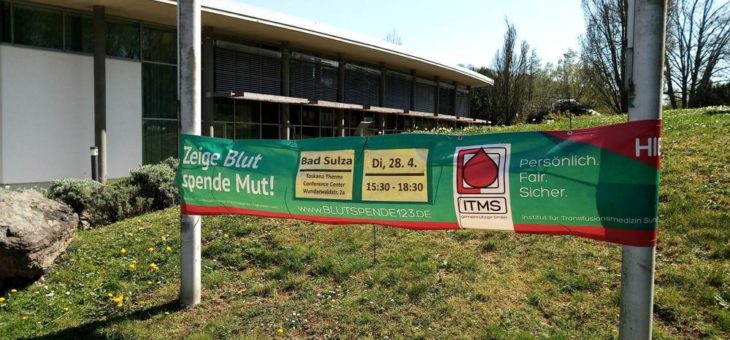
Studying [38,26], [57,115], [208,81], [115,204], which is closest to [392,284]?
[115,204]

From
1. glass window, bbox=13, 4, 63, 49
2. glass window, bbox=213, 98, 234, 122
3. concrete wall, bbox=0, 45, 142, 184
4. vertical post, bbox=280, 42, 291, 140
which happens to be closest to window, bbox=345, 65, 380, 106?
vertical post, bbox=280, 42, 291, 140

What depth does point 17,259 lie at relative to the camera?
233 inches

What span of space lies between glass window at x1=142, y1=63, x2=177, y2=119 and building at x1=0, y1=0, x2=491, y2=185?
37mm

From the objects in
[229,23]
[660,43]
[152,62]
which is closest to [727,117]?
[660,43]

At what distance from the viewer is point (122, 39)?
1839 centimetres

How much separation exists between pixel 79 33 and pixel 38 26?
117 cm

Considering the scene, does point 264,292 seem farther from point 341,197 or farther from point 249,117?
point 249,117

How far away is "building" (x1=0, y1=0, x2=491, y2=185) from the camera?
636 inches

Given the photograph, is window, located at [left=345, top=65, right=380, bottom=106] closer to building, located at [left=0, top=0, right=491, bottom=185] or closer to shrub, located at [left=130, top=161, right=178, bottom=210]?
building, located at [left=0, top=0, right=491, bottom=185]

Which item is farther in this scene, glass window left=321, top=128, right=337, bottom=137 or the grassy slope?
glass window left=321, top=128, right=337, bottom=137

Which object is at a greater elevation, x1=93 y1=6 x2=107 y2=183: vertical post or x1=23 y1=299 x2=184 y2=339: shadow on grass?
x1=93 y1=6 x2=107 y2=183: vertical post

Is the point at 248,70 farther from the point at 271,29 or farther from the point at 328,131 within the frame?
the point at 328,131

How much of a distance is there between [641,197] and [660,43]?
1.01 meters

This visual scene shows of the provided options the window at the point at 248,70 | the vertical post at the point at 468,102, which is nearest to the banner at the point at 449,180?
the window at the point at 248,70
